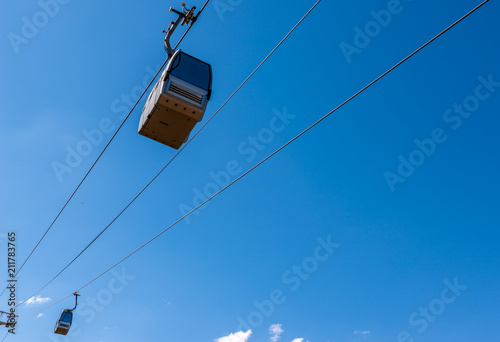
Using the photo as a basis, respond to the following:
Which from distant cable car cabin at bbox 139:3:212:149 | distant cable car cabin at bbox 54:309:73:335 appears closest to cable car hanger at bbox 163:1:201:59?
distant cable car cabin at bbox 139:3:212:149

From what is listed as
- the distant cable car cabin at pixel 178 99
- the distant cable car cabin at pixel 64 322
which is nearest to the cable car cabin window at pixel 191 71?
the distant cable car cabin at pixel 178 99

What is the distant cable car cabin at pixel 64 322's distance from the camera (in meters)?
17.5

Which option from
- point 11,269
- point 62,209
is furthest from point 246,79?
point 11,269

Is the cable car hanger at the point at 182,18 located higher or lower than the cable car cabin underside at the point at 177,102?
higher

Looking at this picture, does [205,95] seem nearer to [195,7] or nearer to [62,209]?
[195,7]

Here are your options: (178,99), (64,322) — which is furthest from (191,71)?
(64,322)

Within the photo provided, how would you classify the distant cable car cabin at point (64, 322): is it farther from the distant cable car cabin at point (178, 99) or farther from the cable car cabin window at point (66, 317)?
the distant cable car cabin at point (178, 99)

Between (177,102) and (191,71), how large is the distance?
0.85 meters

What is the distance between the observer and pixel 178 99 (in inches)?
220

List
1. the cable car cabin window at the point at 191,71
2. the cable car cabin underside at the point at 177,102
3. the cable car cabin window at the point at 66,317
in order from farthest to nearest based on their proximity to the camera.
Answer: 1. the cable car cabin window at the point at 66,317
2. the cable car cabin window at the point at 191,71
3. the cable car cabin underside at the point at 177,102

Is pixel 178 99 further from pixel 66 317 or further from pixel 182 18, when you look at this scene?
pixel 66 317

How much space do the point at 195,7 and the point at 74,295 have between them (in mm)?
17311

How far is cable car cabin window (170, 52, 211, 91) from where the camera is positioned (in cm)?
595

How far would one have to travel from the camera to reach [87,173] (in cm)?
1023
